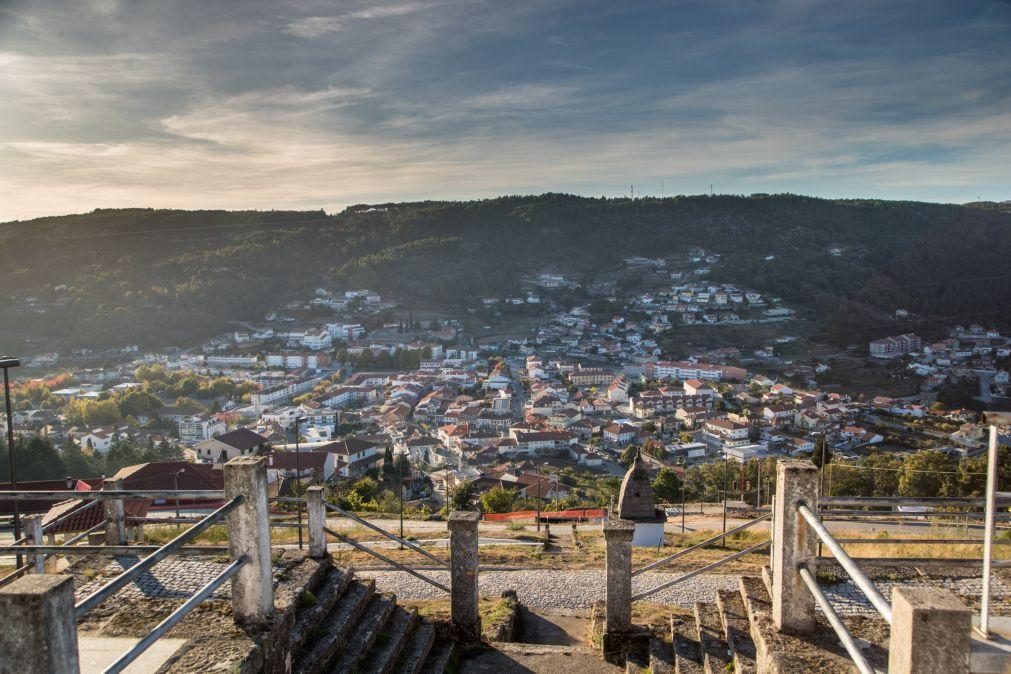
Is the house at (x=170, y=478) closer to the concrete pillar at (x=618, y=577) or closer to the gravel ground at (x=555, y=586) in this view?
the gravel ground at (x=555, y=586)

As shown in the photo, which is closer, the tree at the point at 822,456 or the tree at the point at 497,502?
the tree at the point at 822,456

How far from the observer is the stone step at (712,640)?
3.62 metres

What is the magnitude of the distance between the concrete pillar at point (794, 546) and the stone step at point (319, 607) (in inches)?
93.0

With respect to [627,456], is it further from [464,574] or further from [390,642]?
[390,642]

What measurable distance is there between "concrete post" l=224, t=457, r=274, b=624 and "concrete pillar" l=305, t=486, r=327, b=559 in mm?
1377

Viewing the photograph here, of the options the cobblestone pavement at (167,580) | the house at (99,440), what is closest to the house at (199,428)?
the house at (99,440)

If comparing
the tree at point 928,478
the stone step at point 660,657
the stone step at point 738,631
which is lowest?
the tree at point 928,478

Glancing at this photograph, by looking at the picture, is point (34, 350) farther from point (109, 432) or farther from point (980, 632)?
point (980, 632)

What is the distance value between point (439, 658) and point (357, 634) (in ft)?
2.48

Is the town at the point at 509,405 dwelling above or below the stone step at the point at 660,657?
below

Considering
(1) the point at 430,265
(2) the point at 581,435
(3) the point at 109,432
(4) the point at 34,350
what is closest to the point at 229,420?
(3) the point at 109,432

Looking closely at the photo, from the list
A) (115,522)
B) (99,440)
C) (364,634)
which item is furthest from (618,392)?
(364,634)

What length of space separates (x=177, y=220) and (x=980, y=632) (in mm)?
102273

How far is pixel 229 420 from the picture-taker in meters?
41.1
